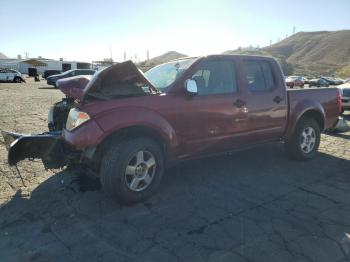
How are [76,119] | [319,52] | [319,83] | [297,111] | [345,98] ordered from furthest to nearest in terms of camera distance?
[319,52], [319,83], [345,98], [297,111], [76,119]

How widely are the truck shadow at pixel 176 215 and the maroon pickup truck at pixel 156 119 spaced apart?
424 millimetres

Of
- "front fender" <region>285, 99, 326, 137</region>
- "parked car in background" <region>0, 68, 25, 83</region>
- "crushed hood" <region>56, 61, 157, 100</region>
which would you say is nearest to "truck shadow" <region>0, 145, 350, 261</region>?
"front fender" <region>285, 99, 326, 137</region>

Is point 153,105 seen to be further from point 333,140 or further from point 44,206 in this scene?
point 333,140

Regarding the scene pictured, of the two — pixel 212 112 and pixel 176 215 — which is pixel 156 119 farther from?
pixel 176 215

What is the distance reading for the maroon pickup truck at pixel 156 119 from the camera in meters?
3.79

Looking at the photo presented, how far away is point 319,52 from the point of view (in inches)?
5074

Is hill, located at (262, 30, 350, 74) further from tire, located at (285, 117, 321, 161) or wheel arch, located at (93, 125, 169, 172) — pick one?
wheel arch, located at (93, 125, 169, 172)

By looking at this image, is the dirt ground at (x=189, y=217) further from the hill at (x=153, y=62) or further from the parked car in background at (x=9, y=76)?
the parked car in background at (x=9, y=76)

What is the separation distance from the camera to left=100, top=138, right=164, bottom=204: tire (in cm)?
375

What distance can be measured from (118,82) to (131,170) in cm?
113

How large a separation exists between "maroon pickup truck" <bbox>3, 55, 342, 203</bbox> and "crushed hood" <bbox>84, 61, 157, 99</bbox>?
1cm

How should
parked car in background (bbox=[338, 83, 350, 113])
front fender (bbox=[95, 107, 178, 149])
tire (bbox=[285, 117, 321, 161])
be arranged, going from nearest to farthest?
front fender (bbox=[95, 107, 178, 149])
tire (bbox=[285, 117, 321, 161])
parked car in background (bbox=[338, 83, 350, 113])

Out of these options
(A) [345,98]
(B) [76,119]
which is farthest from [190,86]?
(A) [345,98]

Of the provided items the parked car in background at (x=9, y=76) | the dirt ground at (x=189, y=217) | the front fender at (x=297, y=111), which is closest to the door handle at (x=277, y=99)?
the front fender at (x=297, y=111)
